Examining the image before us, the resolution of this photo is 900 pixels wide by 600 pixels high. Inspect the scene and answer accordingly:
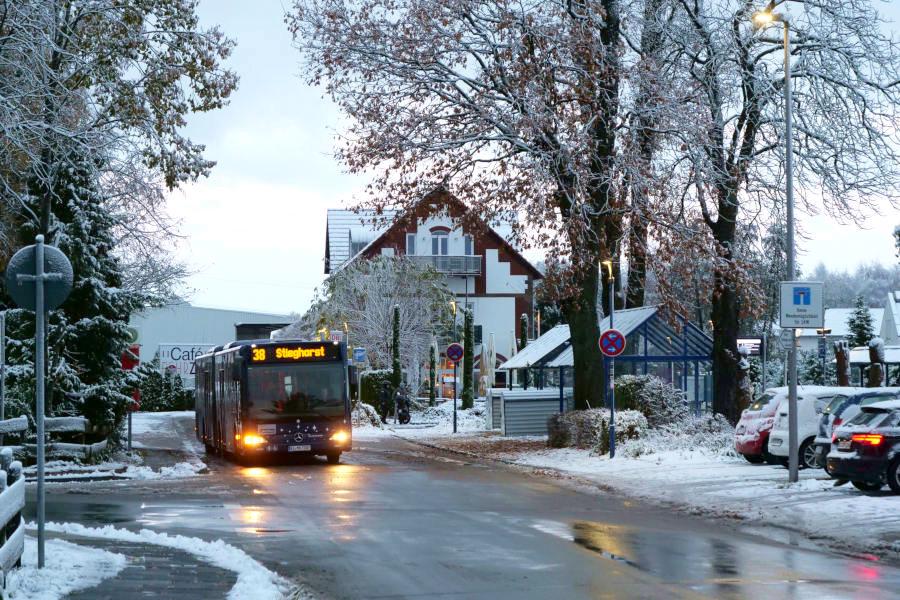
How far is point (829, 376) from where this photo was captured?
248 feet

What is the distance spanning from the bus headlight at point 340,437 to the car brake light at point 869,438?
13992 mm

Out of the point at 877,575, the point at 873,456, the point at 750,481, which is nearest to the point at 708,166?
the point at 750,481

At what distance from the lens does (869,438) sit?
1900 cm

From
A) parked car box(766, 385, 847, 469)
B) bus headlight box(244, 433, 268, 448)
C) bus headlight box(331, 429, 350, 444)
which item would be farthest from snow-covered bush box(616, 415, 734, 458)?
bus headlight box(244, 433, 268, 448)

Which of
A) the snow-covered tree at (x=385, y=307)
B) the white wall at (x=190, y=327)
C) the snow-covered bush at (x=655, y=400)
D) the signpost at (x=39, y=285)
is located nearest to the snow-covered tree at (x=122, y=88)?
the signpost at (x=39, y=285)

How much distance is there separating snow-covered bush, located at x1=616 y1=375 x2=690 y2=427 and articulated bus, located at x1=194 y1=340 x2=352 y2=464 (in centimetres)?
767

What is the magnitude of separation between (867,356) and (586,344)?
83.3 ft

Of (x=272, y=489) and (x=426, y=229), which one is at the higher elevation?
(x=426, y=229)

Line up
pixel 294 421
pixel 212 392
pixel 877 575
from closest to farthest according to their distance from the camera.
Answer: pixel 877 575 < pixel 294 421 < pixel 212 392

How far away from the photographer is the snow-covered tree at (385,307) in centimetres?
7212

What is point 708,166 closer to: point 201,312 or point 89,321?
point 89,321

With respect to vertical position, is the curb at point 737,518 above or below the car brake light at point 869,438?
below

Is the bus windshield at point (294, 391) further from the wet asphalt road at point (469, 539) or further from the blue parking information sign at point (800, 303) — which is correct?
the blue parking information sign at point (800, 303)

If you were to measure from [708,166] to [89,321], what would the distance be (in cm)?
1520
